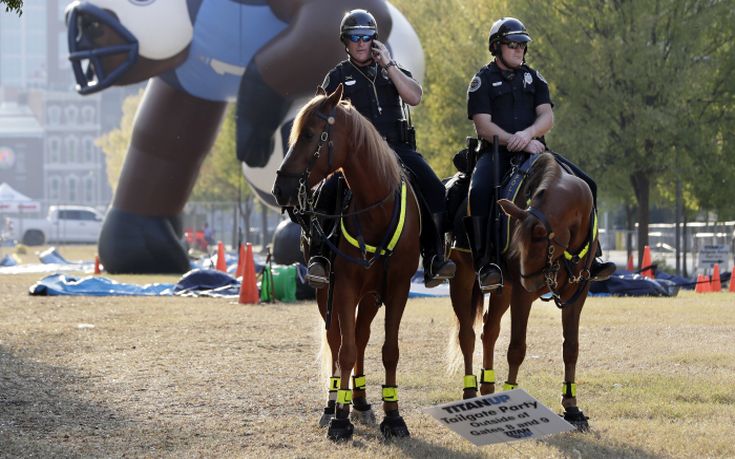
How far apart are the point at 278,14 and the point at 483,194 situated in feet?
50.0

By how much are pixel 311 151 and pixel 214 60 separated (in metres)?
17.1

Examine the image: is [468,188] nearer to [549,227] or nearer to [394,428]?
[549,227]

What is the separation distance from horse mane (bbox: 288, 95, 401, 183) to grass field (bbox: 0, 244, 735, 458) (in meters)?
1.85

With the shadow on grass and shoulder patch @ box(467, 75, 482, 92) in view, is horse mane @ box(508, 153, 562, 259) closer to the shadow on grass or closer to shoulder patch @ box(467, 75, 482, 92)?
shoulder patch @ box(467, 75, 482, 92)

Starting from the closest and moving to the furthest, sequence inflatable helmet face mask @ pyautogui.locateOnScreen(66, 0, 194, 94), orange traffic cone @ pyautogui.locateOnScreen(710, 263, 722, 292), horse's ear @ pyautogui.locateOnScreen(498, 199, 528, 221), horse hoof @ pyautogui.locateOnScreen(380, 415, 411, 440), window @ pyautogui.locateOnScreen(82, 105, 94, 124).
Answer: horse's ear @ pyautogui.locateOnScreen(498, 199, 528, 221)
horse hoof @ pyautogui.locateOnScreen(380, 415, 411, 440)
inflatable helmet face mask @ pyautogui.locateOnScreen(66, 0, 194, 94)
orange traffic cone @ pyautogui.locateOnScreen(710, 263, 722, 292)
window @ pyautogui.locateOnScreen(82, 105, 94, 124)

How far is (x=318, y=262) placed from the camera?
27.7ft

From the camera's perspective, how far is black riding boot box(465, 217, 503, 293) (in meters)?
8.73

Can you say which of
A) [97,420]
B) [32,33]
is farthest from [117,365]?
[32,33]

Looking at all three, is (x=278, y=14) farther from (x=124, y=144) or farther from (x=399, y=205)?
(x=124, y=144)

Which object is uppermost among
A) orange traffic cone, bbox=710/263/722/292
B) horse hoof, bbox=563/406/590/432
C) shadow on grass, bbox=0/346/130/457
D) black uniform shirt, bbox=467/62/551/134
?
black uniform shirt, bbox=467/62/551/134

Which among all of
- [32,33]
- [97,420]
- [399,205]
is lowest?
[97,420]

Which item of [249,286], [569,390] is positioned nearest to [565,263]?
[569,390]

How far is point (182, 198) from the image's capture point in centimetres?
2783

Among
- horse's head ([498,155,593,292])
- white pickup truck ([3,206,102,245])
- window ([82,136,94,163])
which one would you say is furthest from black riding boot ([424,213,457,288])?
window ([82,136,94,163])
